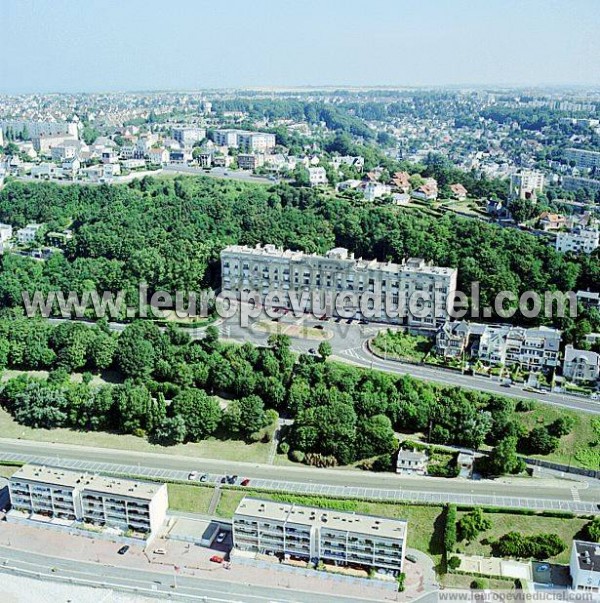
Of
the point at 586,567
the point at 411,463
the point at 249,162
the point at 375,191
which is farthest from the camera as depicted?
the point at 249,162

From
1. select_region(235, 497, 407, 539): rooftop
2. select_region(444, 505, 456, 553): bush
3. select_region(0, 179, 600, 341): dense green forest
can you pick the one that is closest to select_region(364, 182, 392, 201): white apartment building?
select_region(0, 179, 600, 341): dense green forest

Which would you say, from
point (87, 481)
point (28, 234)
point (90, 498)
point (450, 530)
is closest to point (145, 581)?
point (90, 498)

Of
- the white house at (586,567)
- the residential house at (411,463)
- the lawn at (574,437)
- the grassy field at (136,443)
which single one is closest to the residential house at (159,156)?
the grassy field at (136,443)

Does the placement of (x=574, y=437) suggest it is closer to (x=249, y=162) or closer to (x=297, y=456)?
(x=297, y=456)

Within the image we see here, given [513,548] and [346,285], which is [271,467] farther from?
[346,285]

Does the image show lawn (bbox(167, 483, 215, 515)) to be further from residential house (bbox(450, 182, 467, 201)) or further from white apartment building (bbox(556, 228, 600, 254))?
residential house (bbox(450, 182, 467, 201))

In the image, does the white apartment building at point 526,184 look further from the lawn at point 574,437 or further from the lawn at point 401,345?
the lawn at point 574,437
